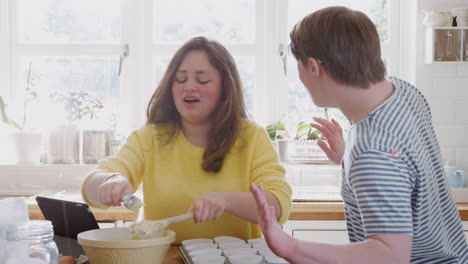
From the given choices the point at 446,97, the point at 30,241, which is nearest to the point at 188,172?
the point at 30,241

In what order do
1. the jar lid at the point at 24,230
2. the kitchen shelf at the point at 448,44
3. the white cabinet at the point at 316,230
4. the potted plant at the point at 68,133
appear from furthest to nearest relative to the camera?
the potted plant at the point at 68,133
the kitchen shelf at the point at 448,44
the white cabinet at the point at 316,230
the jar lid at the point at 24,230

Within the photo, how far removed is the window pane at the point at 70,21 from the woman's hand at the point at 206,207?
2.42 meters

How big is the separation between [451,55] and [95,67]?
82.9 inches

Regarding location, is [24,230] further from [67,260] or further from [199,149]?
[199,149]

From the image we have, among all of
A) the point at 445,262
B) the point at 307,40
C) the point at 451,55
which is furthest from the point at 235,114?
the point at 451,55

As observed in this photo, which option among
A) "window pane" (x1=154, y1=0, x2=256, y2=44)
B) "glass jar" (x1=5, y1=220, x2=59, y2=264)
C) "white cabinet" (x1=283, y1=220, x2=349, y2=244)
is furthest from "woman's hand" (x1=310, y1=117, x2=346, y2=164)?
"window pane" (x1=154, y1=0, x2=256, y2=44)

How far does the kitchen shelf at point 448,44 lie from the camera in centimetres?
334

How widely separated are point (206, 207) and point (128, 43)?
2419 mm

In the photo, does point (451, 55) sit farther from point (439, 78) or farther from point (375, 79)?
point (375, 79)

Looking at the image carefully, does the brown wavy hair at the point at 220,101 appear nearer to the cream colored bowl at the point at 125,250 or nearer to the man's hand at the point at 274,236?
the cream colored bowl at the point at 125,250

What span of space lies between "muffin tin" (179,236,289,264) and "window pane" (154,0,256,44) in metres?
2.41

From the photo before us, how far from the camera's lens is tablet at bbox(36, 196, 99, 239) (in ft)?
5.00

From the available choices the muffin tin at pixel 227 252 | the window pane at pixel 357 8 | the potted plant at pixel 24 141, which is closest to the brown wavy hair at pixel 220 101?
the muffin tin at pixel 227 252

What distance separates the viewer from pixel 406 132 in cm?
111
